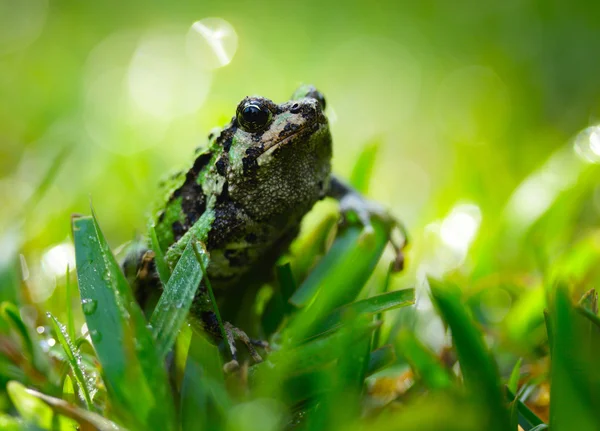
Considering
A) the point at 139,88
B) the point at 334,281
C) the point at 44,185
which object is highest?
the point at 139,88

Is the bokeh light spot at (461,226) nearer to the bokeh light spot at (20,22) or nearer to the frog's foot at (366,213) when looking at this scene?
the frog's foot at (366,213)

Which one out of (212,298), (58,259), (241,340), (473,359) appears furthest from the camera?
(58,259)

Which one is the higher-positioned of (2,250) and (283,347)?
(2,250)

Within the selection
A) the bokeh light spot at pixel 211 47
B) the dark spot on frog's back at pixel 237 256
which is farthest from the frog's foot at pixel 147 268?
the bokeh light spot at pixel 211 47

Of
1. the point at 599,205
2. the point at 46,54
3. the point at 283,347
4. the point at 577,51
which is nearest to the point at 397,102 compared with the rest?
the point at 577,51

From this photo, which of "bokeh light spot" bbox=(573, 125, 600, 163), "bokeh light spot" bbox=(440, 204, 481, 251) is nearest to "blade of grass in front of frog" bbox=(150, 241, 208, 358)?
"bokeh light spot" bbox=(440, 204, 481, 251)

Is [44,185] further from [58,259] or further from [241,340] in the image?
[241,340]

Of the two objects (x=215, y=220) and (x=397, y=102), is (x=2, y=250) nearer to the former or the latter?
(x=215, y=220)

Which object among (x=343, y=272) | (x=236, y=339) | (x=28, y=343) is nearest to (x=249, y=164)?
(x=343, y=272)
